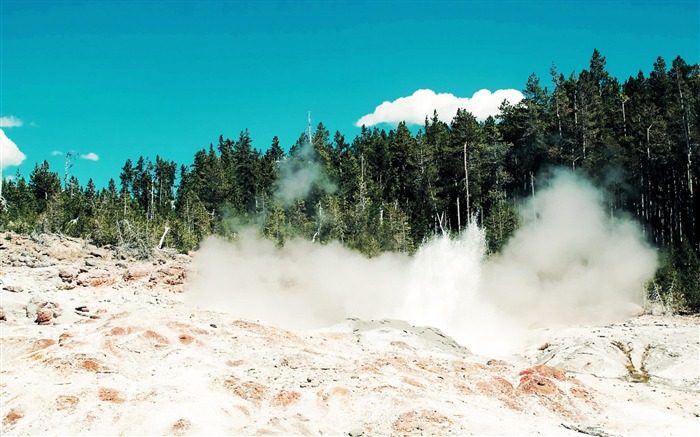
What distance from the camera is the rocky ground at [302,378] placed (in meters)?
11.8

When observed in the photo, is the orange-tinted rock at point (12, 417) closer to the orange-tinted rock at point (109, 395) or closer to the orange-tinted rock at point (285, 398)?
the orange-tinted rock at point (109, 395)

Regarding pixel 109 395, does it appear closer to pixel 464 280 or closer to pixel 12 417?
pixel 12 417

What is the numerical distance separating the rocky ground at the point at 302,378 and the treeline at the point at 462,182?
15931mm

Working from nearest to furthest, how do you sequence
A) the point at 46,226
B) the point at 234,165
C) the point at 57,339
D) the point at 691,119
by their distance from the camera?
the point at 57,339 < the point at 46,226 < the point at 691,119 < the point at 234,165

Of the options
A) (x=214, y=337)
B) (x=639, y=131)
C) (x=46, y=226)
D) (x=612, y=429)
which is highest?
(x=639, y=131)

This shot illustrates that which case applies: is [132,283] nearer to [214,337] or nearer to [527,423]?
[214,337]

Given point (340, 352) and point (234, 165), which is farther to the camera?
point (234, 165)

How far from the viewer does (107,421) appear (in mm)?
11633

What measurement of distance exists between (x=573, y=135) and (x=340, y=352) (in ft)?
126

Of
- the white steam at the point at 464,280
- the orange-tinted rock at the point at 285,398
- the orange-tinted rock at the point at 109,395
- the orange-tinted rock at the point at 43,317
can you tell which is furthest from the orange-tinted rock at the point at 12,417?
the white steam at the point at 464,280

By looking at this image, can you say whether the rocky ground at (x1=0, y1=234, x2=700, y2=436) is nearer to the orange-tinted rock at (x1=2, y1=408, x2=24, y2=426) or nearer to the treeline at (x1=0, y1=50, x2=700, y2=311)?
the orange-tinted rock at (x1=2, y1=408, x2=24, y2=426)

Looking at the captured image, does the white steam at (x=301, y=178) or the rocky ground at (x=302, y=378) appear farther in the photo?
the white steam at (x=301, y=178)

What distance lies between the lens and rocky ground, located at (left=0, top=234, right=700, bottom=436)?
38.6ft

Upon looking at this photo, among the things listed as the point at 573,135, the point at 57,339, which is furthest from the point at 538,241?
the point at 57,339
